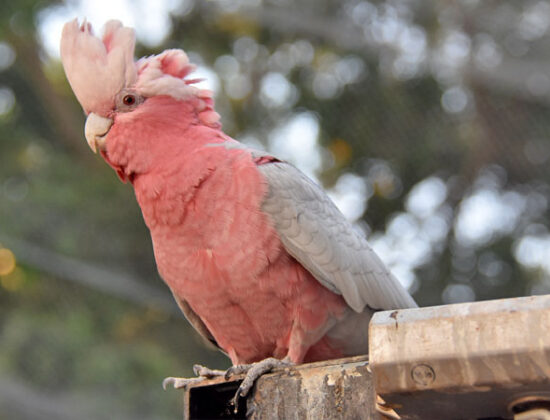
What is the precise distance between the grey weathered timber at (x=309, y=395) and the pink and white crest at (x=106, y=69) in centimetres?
110

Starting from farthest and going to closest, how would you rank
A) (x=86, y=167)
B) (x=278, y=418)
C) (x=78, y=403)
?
(x=86, y=167) < (x=78, y=403) < (x=278, y=418)

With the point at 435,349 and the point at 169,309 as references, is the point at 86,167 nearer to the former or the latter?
the point at 169,309

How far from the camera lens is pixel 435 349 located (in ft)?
4.03

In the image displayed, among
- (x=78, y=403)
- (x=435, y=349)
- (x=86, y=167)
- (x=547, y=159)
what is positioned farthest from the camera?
(x=86, y=167)

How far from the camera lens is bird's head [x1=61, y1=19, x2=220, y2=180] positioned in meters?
2.63

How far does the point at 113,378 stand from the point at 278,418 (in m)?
3.57

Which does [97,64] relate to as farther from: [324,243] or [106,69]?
[324,243]

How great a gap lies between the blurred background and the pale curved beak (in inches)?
105

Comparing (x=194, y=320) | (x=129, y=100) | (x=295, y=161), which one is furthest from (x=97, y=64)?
(x=295, y=161)

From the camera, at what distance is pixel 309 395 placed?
5.64 feet

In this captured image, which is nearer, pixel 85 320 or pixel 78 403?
pixel 78 403

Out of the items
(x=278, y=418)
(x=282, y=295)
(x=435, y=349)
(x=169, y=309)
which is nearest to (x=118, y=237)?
(x=169, y=309)

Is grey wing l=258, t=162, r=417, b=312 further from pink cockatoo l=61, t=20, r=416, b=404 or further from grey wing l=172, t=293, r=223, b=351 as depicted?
grey wing l=172, t=293, r=223, b=351

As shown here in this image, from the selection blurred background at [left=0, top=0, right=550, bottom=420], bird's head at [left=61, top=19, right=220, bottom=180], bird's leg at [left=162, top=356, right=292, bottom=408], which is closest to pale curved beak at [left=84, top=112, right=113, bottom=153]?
bird's head at [left=61, top=19, right=220, bottom=180]
